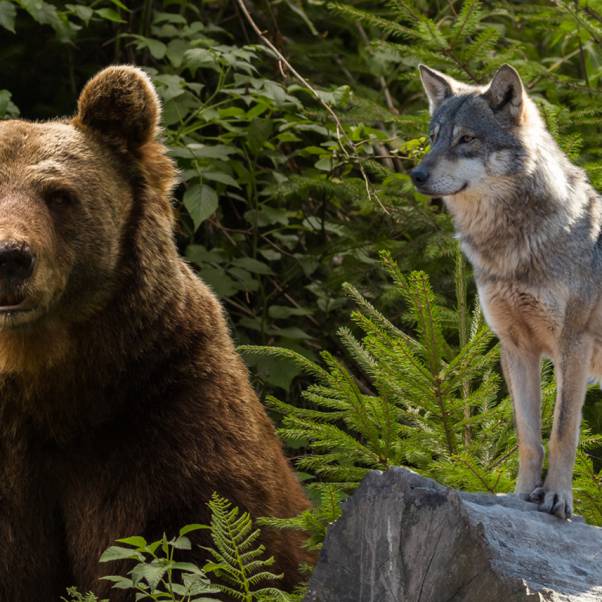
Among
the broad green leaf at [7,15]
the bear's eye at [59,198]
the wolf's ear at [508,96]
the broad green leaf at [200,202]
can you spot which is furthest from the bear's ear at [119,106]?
the broad green leaf at [7,15]

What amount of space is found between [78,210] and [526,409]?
145cm

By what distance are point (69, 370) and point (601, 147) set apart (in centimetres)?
308

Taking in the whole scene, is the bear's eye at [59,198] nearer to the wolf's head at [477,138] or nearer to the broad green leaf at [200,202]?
the wolf's head at [477,138]

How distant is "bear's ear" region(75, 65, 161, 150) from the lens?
4.23 metres

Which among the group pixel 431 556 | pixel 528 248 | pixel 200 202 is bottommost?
pixel 200 202

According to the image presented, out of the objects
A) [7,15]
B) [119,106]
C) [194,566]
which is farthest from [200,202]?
[194,566]

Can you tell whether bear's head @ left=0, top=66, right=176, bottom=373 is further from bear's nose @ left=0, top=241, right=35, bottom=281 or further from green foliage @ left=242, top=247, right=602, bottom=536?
green foliage @ left=242, top=247, right=602, bottom=536

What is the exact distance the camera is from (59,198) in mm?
3955

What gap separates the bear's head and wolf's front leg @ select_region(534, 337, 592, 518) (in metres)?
1.27

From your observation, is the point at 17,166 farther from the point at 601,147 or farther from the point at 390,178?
the point at 601,147

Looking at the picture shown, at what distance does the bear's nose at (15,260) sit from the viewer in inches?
140

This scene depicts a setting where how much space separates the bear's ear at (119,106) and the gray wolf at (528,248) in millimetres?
903

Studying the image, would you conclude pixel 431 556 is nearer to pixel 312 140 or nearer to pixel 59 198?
pixel 59 198

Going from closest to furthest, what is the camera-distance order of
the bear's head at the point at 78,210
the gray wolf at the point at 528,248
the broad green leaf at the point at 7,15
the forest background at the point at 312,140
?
the bear's head at the point at 78,210, the gray wolf at the point at 528,248, the forest background at the point at 312,140, the broad green leaf at the point at 7,15
